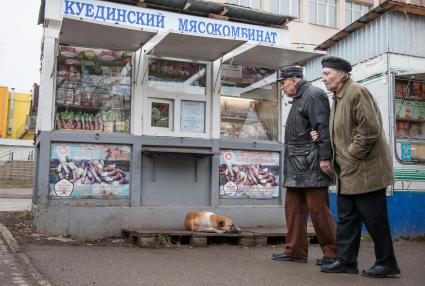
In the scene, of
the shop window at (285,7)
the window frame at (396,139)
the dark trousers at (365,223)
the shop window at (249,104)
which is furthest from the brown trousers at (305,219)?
the shop window at (285,7)

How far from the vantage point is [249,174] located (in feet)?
29.5

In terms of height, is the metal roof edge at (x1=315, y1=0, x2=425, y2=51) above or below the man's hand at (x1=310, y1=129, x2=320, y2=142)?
above

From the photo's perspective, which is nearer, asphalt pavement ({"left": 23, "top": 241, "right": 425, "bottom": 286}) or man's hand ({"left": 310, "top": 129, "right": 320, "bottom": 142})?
asphalt pavement ({"left": 23, "top": 241, "right": 425, "bottom": 286})

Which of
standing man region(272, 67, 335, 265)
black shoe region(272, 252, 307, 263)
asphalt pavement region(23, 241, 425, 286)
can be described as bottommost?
asphalt pavement region(23, 241, 425, 286)

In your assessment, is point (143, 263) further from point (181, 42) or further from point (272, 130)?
point (272, 130)

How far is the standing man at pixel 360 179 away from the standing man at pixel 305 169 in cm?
24

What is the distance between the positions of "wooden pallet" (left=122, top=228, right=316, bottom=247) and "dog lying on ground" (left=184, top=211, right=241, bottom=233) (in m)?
0.13

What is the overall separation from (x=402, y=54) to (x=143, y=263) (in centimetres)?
606

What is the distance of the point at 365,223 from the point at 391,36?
513 centimetres

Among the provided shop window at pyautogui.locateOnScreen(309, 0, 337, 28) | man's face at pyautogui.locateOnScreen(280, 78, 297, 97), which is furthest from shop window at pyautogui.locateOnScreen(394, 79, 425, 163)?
shop window at pyautogui.locateOnScreen(309, 0, 337, 28)

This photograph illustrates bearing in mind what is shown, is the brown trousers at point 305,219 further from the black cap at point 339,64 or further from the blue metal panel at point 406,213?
the blue metal panel at point 406,213

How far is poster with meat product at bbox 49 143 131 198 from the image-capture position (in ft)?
25.3

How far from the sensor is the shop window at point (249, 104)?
9.11 m

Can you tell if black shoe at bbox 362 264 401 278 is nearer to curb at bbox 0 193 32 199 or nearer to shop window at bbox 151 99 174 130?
shop window at bbox 151 99 174 130
